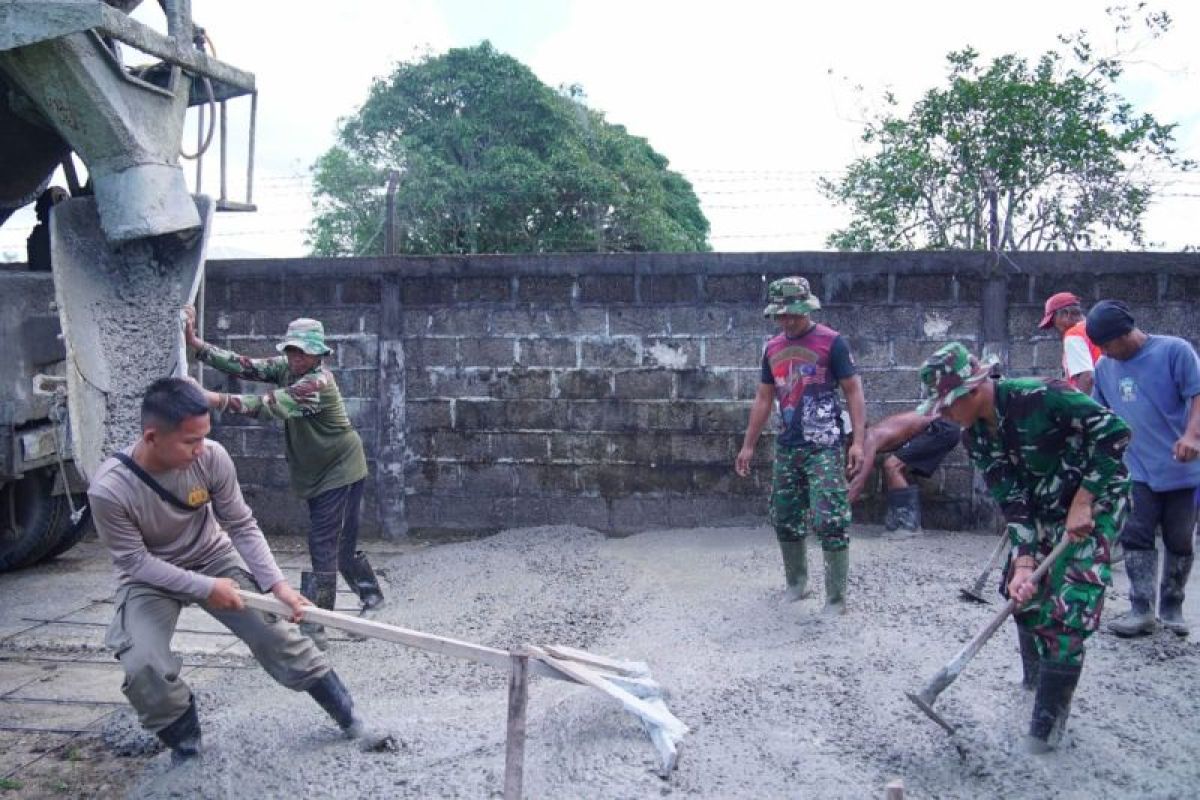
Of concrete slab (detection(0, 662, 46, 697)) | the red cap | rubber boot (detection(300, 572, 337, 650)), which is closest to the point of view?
concrete slab (detection(0, 662, 46, 697))

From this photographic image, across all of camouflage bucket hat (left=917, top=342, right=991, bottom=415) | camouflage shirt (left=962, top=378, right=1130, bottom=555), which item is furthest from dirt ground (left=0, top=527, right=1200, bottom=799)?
camouflage bucket hat (left=917, top=342, right=991, bottom=415)

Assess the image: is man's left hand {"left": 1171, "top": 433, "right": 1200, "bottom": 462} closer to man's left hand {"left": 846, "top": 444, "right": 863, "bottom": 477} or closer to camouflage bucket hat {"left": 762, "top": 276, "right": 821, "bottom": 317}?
man's left hand {"left": 846, "top": 444, "right": 863, "bottom": 477}

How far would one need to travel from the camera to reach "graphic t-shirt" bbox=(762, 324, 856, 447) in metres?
4.68

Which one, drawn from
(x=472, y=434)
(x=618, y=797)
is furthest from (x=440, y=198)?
(x=618, y=797)

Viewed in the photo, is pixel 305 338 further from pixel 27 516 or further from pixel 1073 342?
pixel 1073 342

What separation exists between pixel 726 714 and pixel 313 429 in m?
2.43

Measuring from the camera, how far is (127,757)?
362cm

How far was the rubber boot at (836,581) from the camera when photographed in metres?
4.61

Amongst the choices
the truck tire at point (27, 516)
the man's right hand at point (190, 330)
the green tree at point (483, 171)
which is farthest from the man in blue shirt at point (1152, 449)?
the green tree at point (483, 171)

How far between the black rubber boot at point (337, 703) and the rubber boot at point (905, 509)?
3875 mm

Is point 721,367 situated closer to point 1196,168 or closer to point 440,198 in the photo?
point 1196,168

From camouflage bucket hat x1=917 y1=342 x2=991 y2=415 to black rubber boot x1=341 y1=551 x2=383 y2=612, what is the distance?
317 centimetres

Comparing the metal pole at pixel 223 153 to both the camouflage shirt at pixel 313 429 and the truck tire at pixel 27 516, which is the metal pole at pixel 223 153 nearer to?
the camouflage shirt at pixel 313 429

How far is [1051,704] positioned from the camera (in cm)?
321
